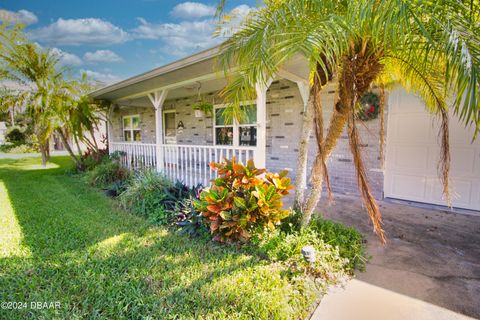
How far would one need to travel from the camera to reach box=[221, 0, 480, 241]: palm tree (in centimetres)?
159

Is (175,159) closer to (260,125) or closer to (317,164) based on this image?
(260,125)

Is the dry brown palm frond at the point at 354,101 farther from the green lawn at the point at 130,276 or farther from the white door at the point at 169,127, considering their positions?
the white door at the point at 169,127

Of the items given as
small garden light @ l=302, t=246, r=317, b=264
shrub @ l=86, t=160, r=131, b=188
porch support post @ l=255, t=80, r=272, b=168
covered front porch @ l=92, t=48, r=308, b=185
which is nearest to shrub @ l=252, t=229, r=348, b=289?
small garden light @ l=302, t=246, r=317, b=264

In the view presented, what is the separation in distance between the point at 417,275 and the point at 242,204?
2026 mm

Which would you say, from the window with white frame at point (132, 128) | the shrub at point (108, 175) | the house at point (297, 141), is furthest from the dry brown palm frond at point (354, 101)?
the window with white frame at point (132, 128)

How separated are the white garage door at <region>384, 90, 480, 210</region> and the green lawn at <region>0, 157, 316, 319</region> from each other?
393 cm

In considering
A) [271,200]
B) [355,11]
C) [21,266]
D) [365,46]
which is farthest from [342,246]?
[21,266]

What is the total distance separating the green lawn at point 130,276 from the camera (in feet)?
6.42

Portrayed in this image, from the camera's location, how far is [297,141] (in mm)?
5984

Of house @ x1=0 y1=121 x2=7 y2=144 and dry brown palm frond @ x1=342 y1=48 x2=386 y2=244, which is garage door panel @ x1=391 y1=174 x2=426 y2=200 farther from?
house @ x1=0 y1=121 x2=7 y2=144

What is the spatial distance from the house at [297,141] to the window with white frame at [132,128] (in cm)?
373

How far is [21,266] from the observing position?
2600 mm

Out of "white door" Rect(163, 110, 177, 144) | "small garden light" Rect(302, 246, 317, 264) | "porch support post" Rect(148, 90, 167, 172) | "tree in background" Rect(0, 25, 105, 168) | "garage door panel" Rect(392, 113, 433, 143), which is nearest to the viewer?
"small garden light" Rect(302, 246, 317, 264)

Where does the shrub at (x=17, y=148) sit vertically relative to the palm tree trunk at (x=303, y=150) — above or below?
below
